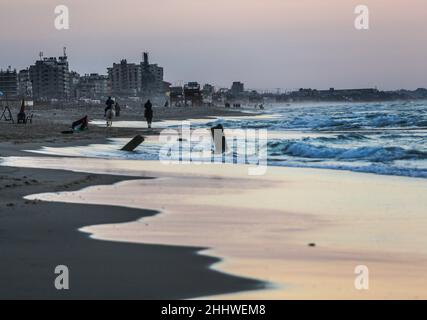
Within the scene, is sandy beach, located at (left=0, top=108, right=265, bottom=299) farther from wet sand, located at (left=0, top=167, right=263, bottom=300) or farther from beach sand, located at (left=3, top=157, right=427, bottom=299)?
beach sand, located at (left=3, top=157, right=427, bottom=299)

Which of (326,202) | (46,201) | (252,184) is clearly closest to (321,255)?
(326,202)

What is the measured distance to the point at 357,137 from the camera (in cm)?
2777

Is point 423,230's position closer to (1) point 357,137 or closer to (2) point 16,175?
(2) point 16,175

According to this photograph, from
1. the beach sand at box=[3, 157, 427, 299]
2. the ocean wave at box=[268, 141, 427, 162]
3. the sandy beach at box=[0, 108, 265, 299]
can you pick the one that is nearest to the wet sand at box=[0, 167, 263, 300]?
the sandy beach at box=[0, 108, 265, 299]

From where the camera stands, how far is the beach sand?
5.89 meters

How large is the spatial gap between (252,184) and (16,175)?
13.7 feet

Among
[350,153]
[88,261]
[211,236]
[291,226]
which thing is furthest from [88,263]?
[350,153]

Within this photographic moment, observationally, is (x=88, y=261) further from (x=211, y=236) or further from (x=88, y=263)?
(x=211, y=236)

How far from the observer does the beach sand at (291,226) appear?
589 centimetres

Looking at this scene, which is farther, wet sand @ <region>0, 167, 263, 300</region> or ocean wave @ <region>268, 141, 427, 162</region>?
ocean wave @ <region>268, 141, 427, 162</region>

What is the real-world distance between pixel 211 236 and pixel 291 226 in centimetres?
113

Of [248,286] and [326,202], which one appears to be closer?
[248,286]

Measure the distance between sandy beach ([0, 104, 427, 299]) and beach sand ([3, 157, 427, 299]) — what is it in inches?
0.7

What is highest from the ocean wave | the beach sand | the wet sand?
the wet sand
